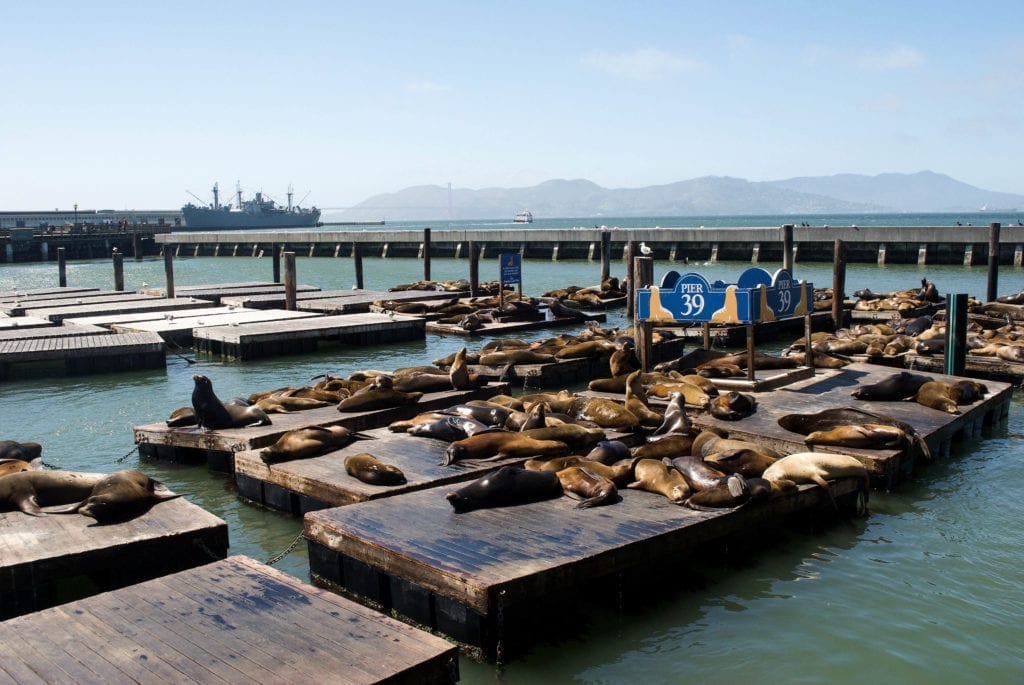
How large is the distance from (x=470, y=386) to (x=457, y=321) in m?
8.43

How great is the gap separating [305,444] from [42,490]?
1.89 m

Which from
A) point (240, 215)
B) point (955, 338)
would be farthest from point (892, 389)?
point (240, 215)

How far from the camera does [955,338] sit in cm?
1090

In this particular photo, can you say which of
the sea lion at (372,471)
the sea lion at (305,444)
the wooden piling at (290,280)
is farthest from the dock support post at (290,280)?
the sea lion at (372,471)

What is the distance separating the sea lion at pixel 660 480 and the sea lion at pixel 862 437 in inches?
64.9

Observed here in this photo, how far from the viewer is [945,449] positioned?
823 cm

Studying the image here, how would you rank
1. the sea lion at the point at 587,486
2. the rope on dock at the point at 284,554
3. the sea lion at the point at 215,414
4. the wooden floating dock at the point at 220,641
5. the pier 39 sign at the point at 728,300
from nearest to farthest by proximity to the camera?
the wooden floating dock at the point at 220,641, the sea lion at the point at 587,486, the rope on dock at the point at 284,554, the sea lion at the point at 215,414, the pier 39 sign at the point at 728,300

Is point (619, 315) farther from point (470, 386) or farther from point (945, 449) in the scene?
point (945, 449)

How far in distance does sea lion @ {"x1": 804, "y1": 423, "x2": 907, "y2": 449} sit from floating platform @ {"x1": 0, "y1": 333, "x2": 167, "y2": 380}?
1049 cm

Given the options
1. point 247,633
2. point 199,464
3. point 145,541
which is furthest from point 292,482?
point 247,633

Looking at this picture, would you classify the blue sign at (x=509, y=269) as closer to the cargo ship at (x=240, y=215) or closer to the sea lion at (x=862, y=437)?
the sea lion at (x=862, y=437)

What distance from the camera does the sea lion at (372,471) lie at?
6293 millimetres

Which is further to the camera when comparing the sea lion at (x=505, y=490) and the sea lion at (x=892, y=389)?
the sea lion at (x=892, y=389)

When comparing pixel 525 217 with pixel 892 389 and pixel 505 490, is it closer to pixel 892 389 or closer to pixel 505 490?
pixel 892 389
